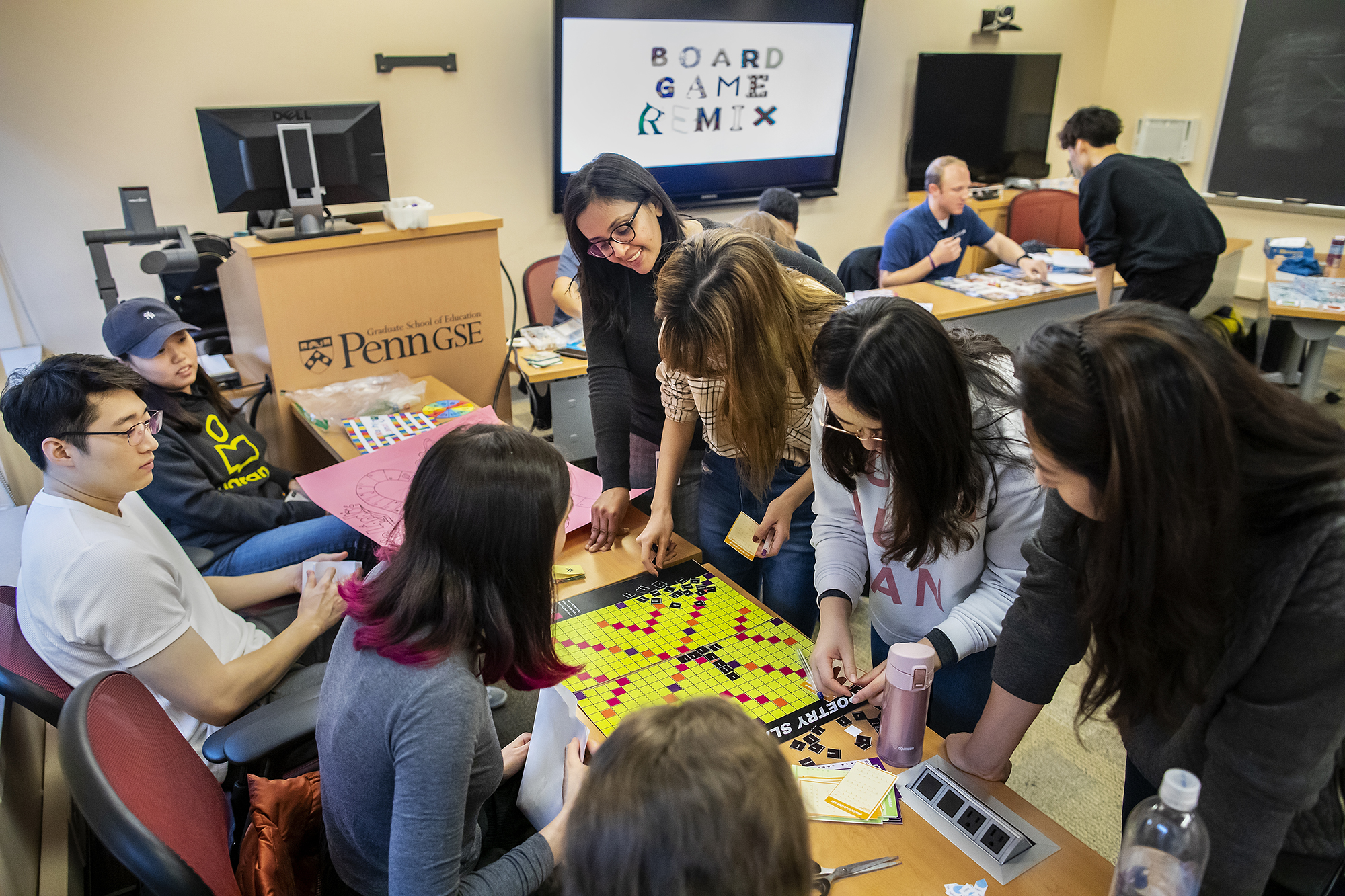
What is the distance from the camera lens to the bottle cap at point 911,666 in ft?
3.67

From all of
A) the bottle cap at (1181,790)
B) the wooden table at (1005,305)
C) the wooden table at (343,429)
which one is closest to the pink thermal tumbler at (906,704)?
the bottle cap at (1181,790)

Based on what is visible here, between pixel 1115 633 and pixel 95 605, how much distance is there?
148 cm

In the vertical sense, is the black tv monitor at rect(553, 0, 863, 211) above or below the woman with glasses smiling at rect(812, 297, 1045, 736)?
above

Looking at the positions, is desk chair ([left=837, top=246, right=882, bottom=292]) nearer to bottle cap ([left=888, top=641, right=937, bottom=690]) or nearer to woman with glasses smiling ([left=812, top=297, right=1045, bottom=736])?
woman with glasses smiling ([left=812, top=297, right=1045, bottom=736])

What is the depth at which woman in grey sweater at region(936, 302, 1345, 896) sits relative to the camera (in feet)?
2.55

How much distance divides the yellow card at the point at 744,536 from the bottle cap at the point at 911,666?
540 mm

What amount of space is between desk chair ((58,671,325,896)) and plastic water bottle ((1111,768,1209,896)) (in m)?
0.99

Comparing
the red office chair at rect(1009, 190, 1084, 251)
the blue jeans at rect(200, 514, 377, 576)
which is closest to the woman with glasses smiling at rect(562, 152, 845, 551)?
the blue jeans at rect(200, 514, 377, 576)

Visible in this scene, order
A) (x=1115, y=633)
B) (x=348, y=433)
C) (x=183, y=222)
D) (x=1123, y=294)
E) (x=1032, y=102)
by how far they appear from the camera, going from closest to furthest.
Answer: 1. (x=1115, y=633)
2. (x=348, y=433)
3. (x=183, y=222)
4. (x=1123, y=294)
5. (x=1032, y=102)

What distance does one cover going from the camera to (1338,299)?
12.5ft

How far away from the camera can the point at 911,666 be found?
112cm

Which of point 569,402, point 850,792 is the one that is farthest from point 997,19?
point 850,792

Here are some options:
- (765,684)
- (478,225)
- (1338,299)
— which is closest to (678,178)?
(478,225)

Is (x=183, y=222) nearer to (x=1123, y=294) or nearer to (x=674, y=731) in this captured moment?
(x=674, y=731)
